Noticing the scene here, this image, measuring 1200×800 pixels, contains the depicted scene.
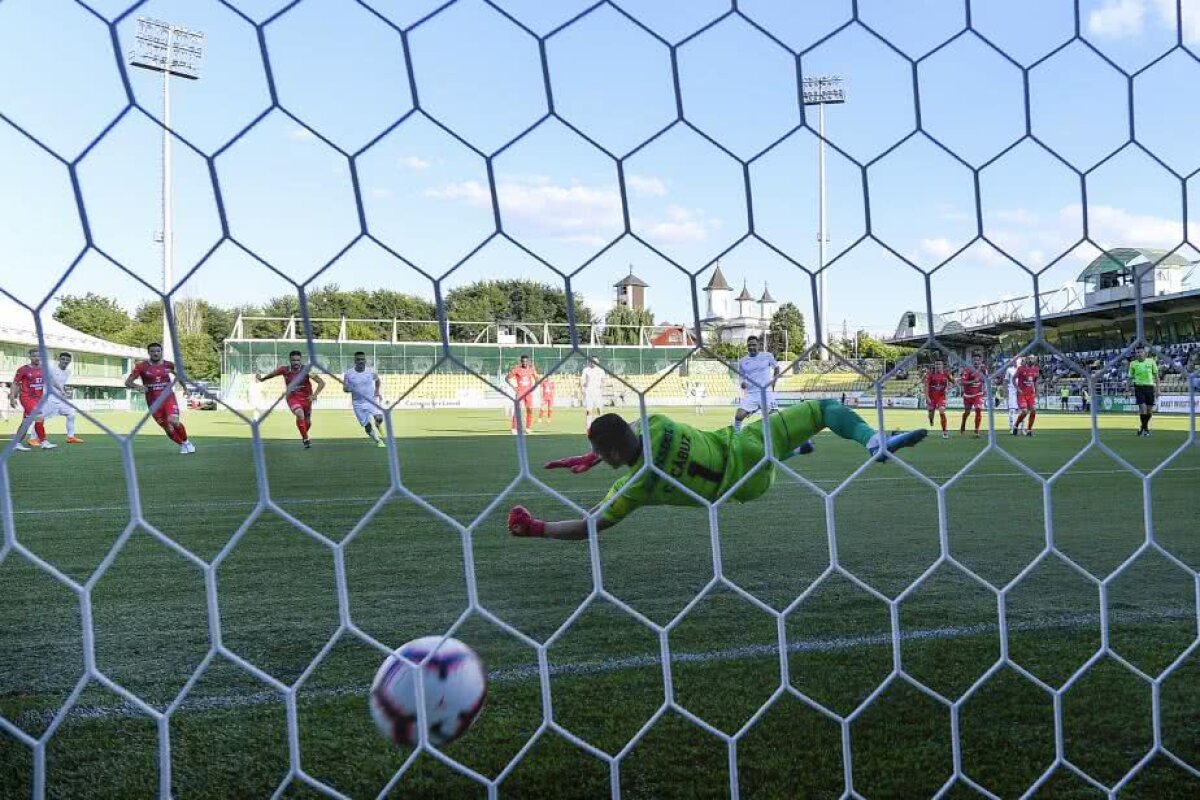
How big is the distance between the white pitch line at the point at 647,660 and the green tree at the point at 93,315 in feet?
2.61

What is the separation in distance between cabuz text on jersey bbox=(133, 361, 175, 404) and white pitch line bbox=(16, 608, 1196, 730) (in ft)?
2.15

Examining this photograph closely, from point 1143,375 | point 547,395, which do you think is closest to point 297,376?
point 547,395

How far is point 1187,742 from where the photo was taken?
181 centimetres

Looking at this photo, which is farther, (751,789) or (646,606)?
(646,606)

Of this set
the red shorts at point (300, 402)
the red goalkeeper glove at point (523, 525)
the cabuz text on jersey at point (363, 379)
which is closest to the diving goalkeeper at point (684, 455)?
the red goalkeeper glove at point (523, 525)

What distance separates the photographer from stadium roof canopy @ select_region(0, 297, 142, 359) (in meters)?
1.37

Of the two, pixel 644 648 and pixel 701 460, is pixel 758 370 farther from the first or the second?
pixel 644 648

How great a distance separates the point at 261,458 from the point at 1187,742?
5.84ft

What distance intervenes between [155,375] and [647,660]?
4.18ft

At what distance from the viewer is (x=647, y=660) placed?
2264mm

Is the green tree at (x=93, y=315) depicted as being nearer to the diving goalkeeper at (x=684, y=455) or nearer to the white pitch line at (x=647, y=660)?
the white pitch line at (x=647, y=660)

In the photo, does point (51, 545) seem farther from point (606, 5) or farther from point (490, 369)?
point (606, 5)

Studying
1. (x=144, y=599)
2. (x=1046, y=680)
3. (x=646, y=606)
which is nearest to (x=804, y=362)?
(x=1046, y=680)

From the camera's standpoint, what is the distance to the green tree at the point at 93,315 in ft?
4.77
